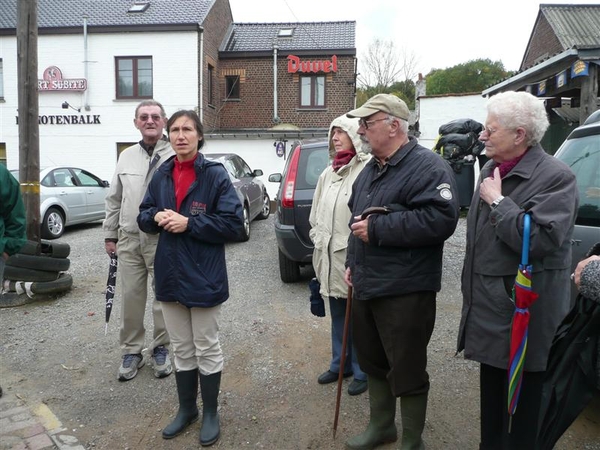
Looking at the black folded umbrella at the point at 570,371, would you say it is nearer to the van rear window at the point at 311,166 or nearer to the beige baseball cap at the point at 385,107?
the beige baseball cap at the point at 385,107

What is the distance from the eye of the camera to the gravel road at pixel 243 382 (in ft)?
10.0

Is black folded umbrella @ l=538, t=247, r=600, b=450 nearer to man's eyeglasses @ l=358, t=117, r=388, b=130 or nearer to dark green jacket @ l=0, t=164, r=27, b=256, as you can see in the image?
man's eyeglasses @ l=358, t=117, r=388, b=130

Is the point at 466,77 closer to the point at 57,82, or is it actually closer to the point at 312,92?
the point at 312,92

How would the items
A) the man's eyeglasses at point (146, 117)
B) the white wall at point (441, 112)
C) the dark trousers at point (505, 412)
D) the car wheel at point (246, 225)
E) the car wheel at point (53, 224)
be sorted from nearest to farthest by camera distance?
the dark trousers at point (505, 412) → the man's eyeglasses at point (146, 117) → the car wheel at point (246, 225) → the car wheel at point (53, 224) → the white wall at point (441, 112)

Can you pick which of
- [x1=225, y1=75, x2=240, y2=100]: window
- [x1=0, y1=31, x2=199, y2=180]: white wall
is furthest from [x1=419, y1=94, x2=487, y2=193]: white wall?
[x1=0, y1=31, x2=199, y2=180]: white wall

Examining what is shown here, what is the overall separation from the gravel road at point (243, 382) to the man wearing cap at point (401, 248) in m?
0.63

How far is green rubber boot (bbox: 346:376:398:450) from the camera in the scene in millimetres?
2830

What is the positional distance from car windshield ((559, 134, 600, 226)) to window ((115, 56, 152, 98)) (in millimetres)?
17671

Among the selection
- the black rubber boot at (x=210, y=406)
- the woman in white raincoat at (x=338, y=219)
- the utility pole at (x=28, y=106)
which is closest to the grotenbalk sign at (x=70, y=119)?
the utility pole at (x=28, y=106)

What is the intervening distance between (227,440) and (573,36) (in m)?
21.9

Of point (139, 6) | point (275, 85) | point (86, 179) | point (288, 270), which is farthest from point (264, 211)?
point (139, 6)

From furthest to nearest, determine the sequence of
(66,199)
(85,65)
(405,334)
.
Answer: (85,65), (66,199), (405,334)

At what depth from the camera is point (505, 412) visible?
8.07 ft

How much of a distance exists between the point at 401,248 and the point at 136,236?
208 cm
